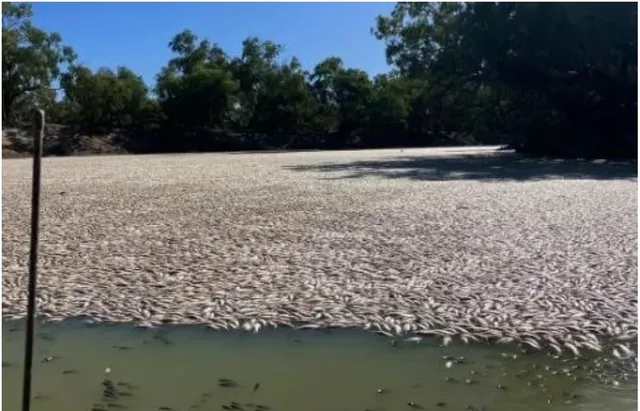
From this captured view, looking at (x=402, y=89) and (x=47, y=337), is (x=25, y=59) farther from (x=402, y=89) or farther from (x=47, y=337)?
(x=47, y=337)

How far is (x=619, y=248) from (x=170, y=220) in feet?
20.5

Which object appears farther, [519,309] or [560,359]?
[519,309]

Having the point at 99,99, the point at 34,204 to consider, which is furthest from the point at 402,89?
Answer: the point at 34,204

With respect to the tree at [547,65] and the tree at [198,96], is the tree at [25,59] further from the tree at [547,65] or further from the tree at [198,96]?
the tree at [547,65]

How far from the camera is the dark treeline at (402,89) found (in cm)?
2919

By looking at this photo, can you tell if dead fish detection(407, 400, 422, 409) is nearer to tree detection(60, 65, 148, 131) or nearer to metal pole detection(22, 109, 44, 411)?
metal pole detection(22, 109, 44, 411)

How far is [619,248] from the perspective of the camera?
8.08 m

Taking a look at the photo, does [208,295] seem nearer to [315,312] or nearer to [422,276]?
[315,312]

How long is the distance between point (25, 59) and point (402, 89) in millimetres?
34034

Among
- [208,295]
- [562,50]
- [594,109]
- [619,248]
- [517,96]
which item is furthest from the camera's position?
[517,96]

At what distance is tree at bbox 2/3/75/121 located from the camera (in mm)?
46688

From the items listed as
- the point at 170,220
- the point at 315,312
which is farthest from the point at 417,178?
the point at 315,312

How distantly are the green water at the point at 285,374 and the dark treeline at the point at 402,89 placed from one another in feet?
80.8

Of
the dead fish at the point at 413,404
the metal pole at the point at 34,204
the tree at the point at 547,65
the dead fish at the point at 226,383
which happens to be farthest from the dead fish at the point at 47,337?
the tree at the point at 547,65
